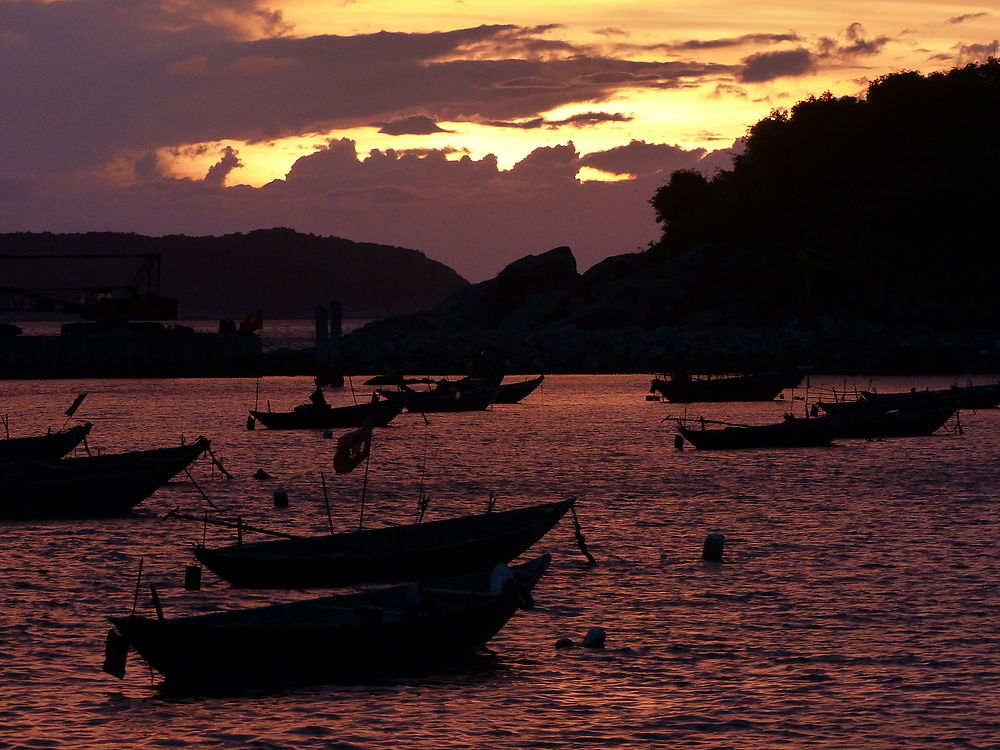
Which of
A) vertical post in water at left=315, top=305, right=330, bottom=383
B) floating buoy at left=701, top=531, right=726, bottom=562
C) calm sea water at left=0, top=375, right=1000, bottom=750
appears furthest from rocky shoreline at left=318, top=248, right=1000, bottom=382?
floating buoy at left=701, top=531, right=726, bottom=562

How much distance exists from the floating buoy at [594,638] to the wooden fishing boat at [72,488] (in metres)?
16.6

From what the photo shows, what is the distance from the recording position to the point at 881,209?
11238 cm

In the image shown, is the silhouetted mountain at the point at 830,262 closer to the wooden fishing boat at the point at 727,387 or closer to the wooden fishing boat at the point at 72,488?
the wooden fishing boat at the point at 727,387

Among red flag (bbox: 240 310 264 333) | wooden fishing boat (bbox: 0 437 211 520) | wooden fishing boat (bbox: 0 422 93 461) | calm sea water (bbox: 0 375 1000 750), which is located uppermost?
red flag (bbox: 240 310 264 333)

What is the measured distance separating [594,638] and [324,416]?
44251mm

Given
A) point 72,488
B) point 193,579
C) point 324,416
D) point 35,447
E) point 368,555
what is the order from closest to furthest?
point 368,555, point 193,579, point 72,488, point 35,447, point 324,416

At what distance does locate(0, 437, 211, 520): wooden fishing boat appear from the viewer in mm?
32812

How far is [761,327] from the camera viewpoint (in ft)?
370

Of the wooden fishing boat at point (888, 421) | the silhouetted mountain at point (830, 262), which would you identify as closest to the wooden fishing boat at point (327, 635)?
the wooden fishing boat at point (888, 421)

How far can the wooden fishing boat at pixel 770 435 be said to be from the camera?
1982 inches

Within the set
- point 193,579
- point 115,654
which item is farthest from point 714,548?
point 115,654

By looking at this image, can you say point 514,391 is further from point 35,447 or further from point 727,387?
point 35,447

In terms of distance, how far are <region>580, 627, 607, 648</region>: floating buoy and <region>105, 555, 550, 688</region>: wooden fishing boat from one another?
1498 mm

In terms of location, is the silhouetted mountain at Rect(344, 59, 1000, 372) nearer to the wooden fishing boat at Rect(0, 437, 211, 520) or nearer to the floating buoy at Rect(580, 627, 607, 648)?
the wooden fishing boat at Rect(0, 437, 211, 520)
